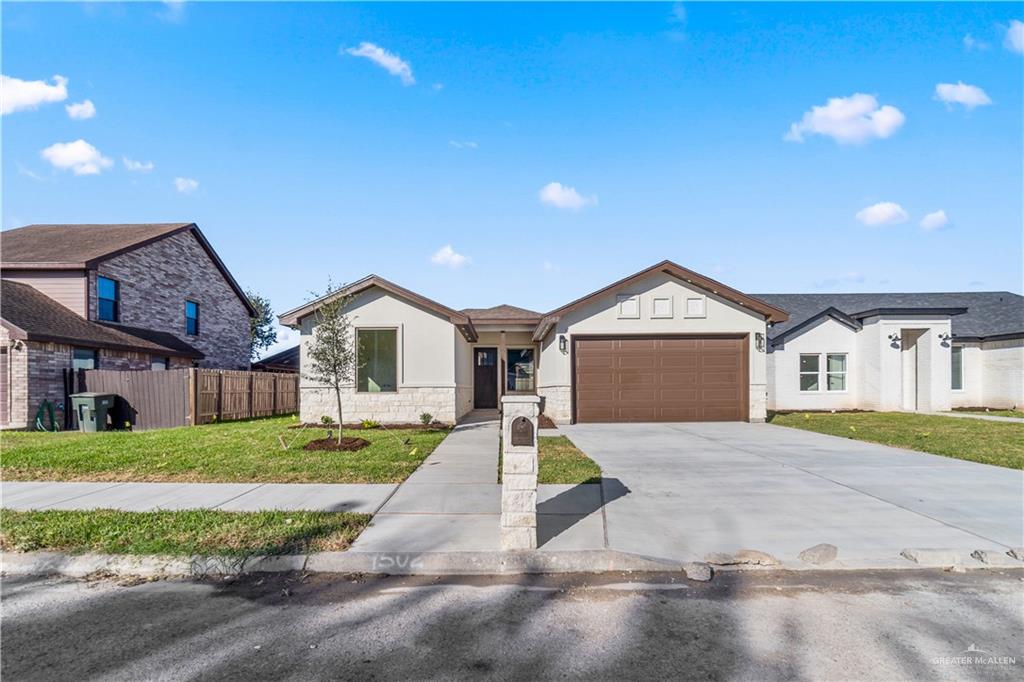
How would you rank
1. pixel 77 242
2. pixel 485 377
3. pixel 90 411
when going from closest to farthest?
pixel 90 411
pixel 77 242
pixel 485 377

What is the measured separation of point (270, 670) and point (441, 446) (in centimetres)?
793

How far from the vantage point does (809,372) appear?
67.1ft

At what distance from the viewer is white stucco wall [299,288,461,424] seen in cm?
1473

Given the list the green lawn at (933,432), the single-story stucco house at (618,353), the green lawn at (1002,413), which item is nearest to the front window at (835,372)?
the single-story stucco house at (618,353)

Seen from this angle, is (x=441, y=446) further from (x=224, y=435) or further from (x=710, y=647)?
(x=710, y=647)

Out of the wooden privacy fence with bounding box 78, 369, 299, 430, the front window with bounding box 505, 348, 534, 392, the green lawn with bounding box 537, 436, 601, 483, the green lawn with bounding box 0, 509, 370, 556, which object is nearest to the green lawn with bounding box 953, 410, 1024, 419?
the front window with bounding box 505, 348, 534, 392

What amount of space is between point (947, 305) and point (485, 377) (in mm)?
21274

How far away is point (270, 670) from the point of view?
311 centimetres

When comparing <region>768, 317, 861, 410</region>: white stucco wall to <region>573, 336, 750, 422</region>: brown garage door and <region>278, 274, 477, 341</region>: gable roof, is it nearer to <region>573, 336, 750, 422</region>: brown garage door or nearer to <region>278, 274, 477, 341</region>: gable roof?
<region>573, 336, 750, 422</region>: brown garage door

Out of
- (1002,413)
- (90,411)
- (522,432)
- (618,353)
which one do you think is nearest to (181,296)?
(90,411)

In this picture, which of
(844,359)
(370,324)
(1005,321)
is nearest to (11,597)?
(370,324)

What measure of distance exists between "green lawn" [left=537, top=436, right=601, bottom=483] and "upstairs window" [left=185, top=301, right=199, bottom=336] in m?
18.8

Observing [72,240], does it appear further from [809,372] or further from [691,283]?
[809,372]

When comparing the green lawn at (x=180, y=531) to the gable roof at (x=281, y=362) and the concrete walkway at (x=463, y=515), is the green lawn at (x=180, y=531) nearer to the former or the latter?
the concrete walkway at (x=463, y=515)
